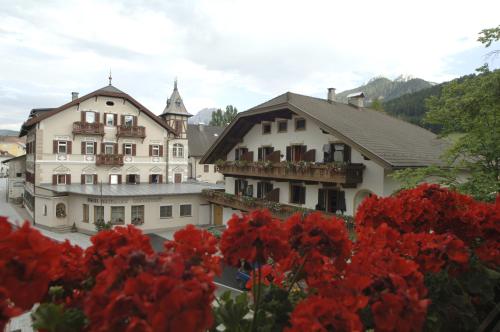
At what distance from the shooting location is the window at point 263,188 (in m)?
21.0

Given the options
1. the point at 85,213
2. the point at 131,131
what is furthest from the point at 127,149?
the point at 85,213

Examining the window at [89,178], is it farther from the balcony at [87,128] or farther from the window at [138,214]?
the window at [138,214]

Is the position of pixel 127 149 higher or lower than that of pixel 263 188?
higher

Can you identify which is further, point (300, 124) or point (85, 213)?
point (85, 213)

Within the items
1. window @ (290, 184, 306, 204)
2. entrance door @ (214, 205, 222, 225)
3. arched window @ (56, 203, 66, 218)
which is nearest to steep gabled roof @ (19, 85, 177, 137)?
arched window @ (56, 203, 66, 218)

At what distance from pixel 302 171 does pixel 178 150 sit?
2002 cm

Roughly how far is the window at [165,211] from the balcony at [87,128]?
926 centimetres

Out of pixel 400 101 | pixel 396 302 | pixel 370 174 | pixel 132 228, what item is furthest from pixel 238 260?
pixel 400 101

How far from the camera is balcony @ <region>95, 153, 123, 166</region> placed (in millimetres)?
28969

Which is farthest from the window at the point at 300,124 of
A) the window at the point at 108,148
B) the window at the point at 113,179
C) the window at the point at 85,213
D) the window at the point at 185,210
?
the window at the point at 113,179

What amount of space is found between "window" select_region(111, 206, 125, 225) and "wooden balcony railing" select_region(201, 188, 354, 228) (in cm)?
603

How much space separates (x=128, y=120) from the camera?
30547 mm

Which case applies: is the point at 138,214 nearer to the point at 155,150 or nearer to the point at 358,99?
the point at 155,150

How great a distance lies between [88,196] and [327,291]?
2445 cm
